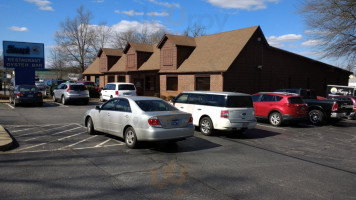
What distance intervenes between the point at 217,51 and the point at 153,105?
17830 mm

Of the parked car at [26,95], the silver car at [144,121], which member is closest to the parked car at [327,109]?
the silver car at [144,121]

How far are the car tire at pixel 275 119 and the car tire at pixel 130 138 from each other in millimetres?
8336

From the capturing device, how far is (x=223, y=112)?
10586 mm

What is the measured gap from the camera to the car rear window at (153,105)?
849 cm

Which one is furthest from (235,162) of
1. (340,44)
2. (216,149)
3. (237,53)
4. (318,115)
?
(340,44)

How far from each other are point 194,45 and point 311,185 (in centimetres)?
2404

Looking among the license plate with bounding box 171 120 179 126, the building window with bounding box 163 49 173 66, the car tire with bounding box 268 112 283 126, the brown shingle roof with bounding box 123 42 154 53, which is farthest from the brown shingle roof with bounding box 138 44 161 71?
the license plate with bounding box 171 120 179 126

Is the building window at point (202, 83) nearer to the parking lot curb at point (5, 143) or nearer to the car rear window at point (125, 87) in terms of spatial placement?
the car rear window at point (125, 87)

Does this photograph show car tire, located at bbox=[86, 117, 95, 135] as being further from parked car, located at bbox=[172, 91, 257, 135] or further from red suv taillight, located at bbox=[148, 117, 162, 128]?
parked car, located at bbox=[172, 91, 257, 135]

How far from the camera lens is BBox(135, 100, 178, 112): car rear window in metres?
8.49

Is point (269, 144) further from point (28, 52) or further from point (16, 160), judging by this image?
point (28, 52)

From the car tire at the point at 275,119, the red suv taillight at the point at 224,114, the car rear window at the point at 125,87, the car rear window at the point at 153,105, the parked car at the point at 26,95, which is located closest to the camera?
the car rear window at the point at 153,105

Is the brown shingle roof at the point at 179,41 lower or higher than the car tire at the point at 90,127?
higher

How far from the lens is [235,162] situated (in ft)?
23.9
